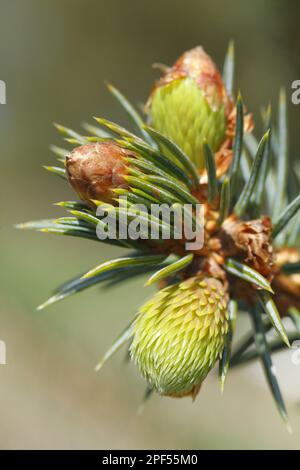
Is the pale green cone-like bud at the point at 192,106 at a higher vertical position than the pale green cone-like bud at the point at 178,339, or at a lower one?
higher

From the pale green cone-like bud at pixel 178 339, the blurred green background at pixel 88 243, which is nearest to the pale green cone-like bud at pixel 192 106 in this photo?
the pale green cone-like bud at pixel 178 339

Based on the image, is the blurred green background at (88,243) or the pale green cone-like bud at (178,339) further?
the blurred green background at (88,243)

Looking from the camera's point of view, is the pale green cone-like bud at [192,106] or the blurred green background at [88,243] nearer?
the pale green cone-like bud at [192,106]

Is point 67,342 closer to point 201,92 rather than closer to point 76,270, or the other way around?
point 76,270

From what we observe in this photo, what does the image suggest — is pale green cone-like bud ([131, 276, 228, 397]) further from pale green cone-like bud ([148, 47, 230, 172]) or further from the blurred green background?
the blurred green background

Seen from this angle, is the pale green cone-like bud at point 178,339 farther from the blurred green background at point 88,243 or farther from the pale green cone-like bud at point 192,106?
the blurred green background at point 88,243

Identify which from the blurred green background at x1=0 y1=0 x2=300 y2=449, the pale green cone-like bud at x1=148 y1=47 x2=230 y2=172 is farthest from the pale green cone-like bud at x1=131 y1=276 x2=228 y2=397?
the blurred green background at x1=0 y1=0 x2=300 y2=449

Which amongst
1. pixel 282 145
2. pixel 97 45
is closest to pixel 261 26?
pixel 97 45
